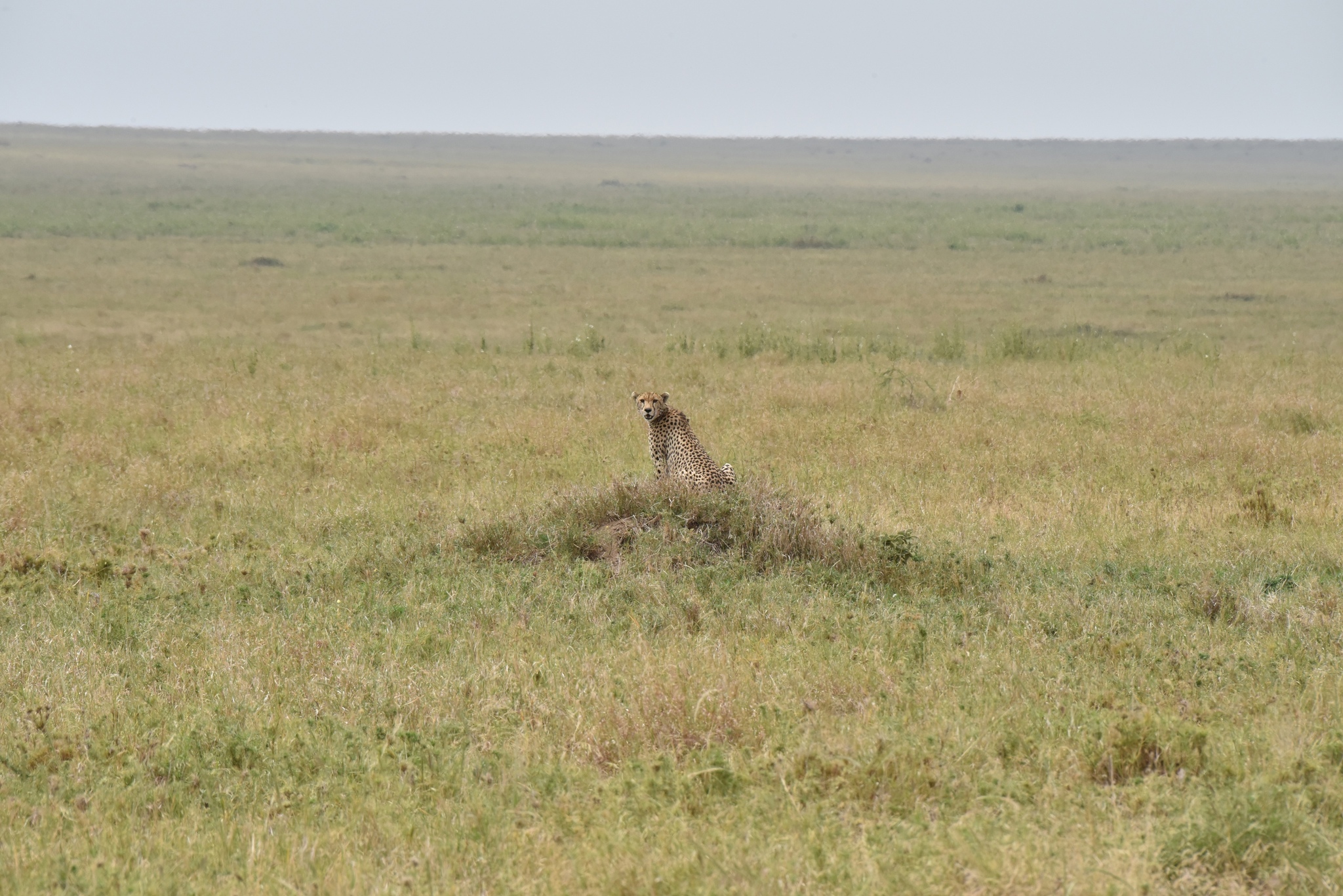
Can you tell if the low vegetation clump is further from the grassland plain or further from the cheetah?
the cheetah

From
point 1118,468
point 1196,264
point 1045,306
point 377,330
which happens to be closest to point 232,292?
point 377,330

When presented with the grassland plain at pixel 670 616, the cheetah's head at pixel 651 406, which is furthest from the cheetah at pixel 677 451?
the grassland plain at pixel 670 616

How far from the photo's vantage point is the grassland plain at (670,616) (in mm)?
4000

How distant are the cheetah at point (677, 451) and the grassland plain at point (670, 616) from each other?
1.88 feet

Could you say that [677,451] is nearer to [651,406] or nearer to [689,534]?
[651,406]

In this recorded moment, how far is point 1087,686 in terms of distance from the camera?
5238mm

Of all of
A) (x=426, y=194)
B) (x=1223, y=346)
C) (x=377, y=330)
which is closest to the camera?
(x=1223, y=346)

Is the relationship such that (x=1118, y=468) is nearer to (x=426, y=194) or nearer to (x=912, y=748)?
(x=912, y=748)

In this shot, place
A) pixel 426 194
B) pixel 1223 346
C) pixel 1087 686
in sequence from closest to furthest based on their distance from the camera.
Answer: pixel 1087 686
pixel 1223 346
pixel 426 194

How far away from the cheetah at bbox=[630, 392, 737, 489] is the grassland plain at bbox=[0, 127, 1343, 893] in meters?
0.57

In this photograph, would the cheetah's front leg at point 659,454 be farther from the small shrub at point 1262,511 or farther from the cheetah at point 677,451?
the small shrub at point 1262,511

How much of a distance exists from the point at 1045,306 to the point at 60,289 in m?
18.9

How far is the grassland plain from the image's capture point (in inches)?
157

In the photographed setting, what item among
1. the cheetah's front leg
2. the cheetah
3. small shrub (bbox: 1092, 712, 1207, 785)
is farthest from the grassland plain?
the cheetah's front leg
